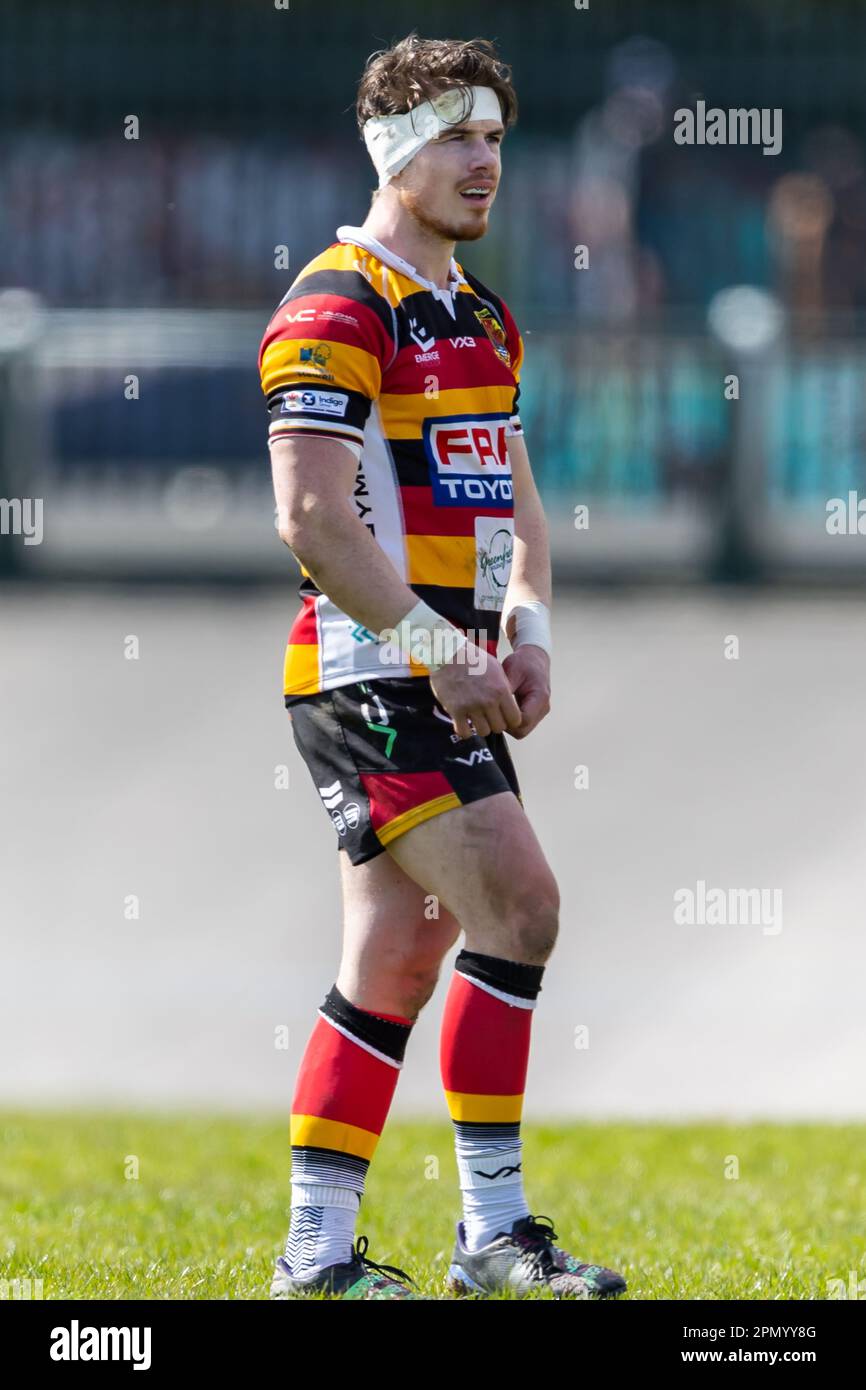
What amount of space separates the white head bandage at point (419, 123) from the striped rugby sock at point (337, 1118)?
1.59 metres

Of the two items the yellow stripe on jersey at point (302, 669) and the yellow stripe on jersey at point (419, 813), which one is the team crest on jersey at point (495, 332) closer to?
the yellow stripe on jersey at point (302, 669)

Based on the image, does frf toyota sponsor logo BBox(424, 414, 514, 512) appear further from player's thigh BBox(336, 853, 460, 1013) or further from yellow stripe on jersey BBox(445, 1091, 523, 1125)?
yellow stripe on jersey BBox(445, 1091, 523, 1125)

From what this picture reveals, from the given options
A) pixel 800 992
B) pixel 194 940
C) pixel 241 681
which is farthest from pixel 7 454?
pixel 800 992

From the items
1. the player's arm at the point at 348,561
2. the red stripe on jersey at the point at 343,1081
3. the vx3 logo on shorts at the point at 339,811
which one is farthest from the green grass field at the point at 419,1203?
the player's arm at the point at 348,561

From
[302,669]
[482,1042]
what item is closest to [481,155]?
[302,669]

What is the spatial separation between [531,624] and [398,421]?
572mm

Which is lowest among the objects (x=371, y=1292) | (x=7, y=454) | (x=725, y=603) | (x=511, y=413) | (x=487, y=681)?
(x=371, y=1292)

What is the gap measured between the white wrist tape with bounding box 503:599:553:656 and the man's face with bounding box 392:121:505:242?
0.77 meters

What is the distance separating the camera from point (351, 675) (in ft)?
13.4

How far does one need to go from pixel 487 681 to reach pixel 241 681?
987 centimetres

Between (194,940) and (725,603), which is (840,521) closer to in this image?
(725,603)

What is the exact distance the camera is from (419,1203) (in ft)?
19.1

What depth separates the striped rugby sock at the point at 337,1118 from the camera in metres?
4.12

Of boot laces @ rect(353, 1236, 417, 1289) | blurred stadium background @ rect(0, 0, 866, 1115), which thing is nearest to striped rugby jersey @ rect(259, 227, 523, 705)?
boot laces @ rect(353, 1236, 417, 1289)
